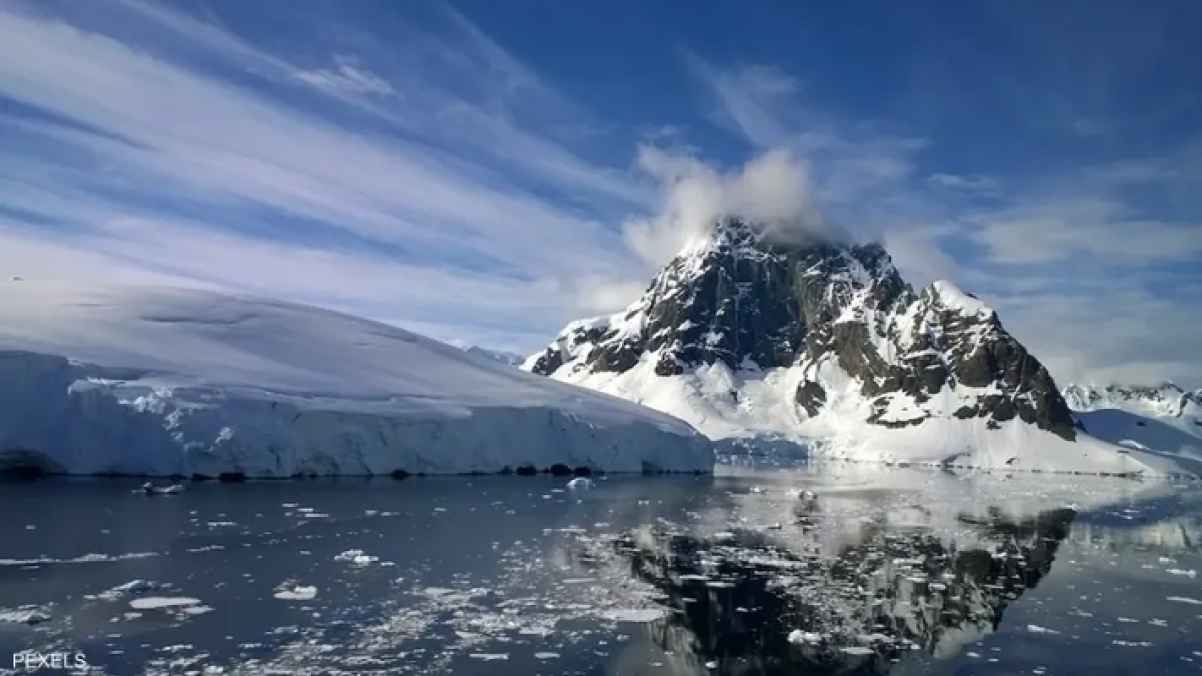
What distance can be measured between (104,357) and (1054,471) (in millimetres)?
133950

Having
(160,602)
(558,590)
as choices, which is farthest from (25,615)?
(558,590)

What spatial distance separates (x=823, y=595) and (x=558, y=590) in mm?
5436

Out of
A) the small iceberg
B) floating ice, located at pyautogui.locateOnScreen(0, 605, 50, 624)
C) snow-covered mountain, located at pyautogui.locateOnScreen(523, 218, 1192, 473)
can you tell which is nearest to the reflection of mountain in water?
floating ice, located at pyautogui.locateOnScreen(0, 605, 50, 624)

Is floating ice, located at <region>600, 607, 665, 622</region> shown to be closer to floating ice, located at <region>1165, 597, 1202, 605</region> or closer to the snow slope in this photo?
floating ice, located at <region>1165, 597, 1202, 605</region>

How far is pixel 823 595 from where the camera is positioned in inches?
672

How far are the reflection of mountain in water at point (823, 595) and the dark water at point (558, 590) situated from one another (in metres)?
0.07

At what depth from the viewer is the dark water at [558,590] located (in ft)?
40.4

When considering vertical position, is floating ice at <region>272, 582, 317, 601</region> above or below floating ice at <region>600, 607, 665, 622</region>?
below

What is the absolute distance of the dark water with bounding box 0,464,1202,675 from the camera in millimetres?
12320

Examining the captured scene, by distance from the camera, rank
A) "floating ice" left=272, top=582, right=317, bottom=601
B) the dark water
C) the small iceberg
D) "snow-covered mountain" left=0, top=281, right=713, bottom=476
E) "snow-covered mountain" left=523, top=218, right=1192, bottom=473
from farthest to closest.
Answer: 1. "snow-covered mountain" left=523, top=218, right=1192, bottom=473
2. "snow-covered mountain" left=0, top=281, right=713, bottom=476
3. the small iceberg
4. "floating ice" left=272, top=582, right=317, bottom=601
5. the dark water

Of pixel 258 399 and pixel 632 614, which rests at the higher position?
pixel 258 399

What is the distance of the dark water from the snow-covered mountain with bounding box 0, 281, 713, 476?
13.6 ft

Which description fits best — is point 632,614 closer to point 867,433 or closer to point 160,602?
point 160,602

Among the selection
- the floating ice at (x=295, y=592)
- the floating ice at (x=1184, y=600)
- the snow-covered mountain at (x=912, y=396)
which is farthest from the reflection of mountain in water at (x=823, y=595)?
the snow-covered mountain at (x=912, y=396)
